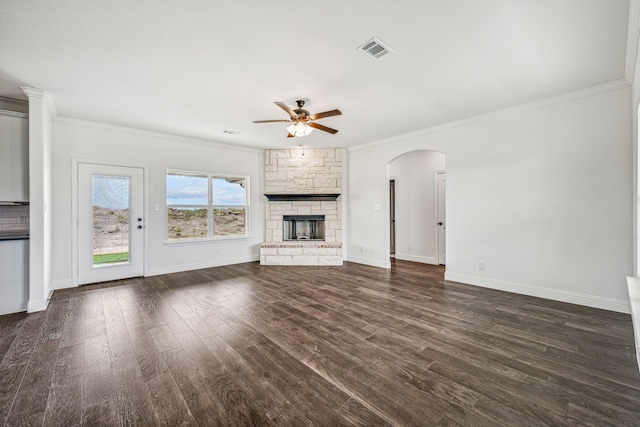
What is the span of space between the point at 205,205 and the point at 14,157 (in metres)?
2.86

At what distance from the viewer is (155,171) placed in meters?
5.21

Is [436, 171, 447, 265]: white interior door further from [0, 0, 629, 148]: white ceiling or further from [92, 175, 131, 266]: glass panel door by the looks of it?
[92, 175, 131, 266]: glass panel door

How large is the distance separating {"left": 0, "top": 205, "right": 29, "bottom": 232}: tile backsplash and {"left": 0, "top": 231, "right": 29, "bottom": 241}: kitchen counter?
0.98ft

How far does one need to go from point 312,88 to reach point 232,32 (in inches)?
47.5

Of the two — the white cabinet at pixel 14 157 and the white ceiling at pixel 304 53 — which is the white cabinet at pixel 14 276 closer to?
the white cabinet at pixel 14 157

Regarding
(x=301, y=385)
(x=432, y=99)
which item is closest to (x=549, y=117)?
(x=432, y=99)

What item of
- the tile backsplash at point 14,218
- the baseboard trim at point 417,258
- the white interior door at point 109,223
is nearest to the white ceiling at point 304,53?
the white interior door at point 109,223

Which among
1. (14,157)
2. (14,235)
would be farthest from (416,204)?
(14,157)

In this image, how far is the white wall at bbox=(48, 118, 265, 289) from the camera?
432 centimetres

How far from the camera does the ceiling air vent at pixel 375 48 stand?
7.84ft

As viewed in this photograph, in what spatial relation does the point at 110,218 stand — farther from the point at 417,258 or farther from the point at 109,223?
the point at 417,258

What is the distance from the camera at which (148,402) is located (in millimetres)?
1766

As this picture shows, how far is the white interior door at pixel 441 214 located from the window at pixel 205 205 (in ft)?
15.1

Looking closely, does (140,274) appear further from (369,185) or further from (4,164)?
(369,185)
